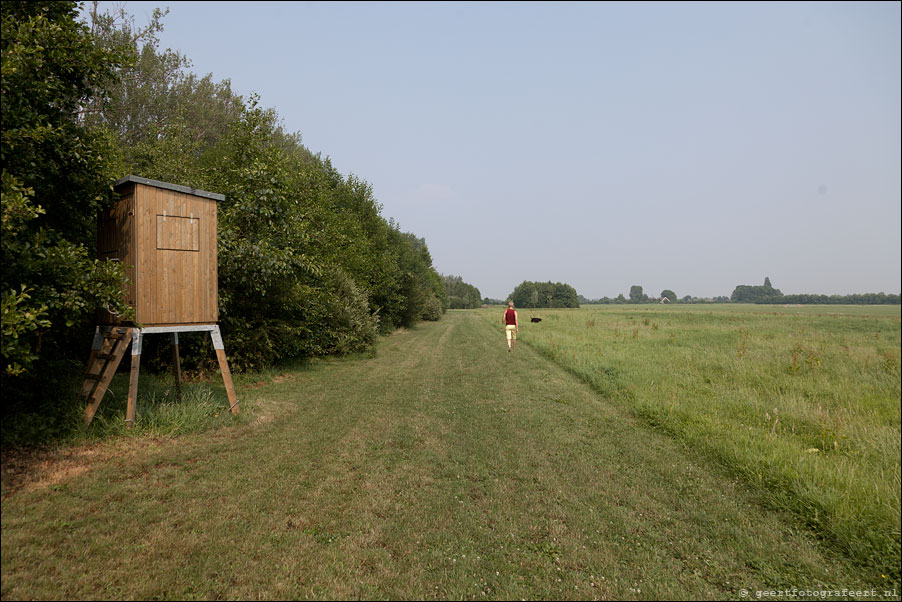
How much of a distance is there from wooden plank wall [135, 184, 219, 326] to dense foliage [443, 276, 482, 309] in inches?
4930

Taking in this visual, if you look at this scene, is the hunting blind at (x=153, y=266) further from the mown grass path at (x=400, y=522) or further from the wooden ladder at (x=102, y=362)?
the mown grass path at (x=400, y=522)

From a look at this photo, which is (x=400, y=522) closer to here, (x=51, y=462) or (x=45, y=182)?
(x=51, y=462)

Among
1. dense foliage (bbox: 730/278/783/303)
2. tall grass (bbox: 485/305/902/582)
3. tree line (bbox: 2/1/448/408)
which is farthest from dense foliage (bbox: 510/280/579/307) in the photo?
dense foliage (bbox: 730/278/783/303)

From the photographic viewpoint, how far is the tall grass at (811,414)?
156 inches

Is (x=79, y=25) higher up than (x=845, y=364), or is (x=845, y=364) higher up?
(x=79, y=25)

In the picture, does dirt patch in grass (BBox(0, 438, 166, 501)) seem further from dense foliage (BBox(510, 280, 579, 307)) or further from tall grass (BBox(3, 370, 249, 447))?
dense foliage (BBox(510, 280, 579, 307))

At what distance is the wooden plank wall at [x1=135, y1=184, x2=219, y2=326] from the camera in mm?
7230

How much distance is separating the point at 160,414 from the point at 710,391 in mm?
11517

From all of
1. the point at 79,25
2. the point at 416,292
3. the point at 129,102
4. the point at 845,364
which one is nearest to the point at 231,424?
the point at 79,25

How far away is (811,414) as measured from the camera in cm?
646

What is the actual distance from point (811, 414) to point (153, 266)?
11546mm

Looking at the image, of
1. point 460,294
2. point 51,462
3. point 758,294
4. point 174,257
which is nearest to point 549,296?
point 460,294

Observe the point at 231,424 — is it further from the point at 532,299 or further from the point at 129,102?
the point at 532,299

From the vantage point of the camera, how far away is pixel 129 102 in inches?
773
